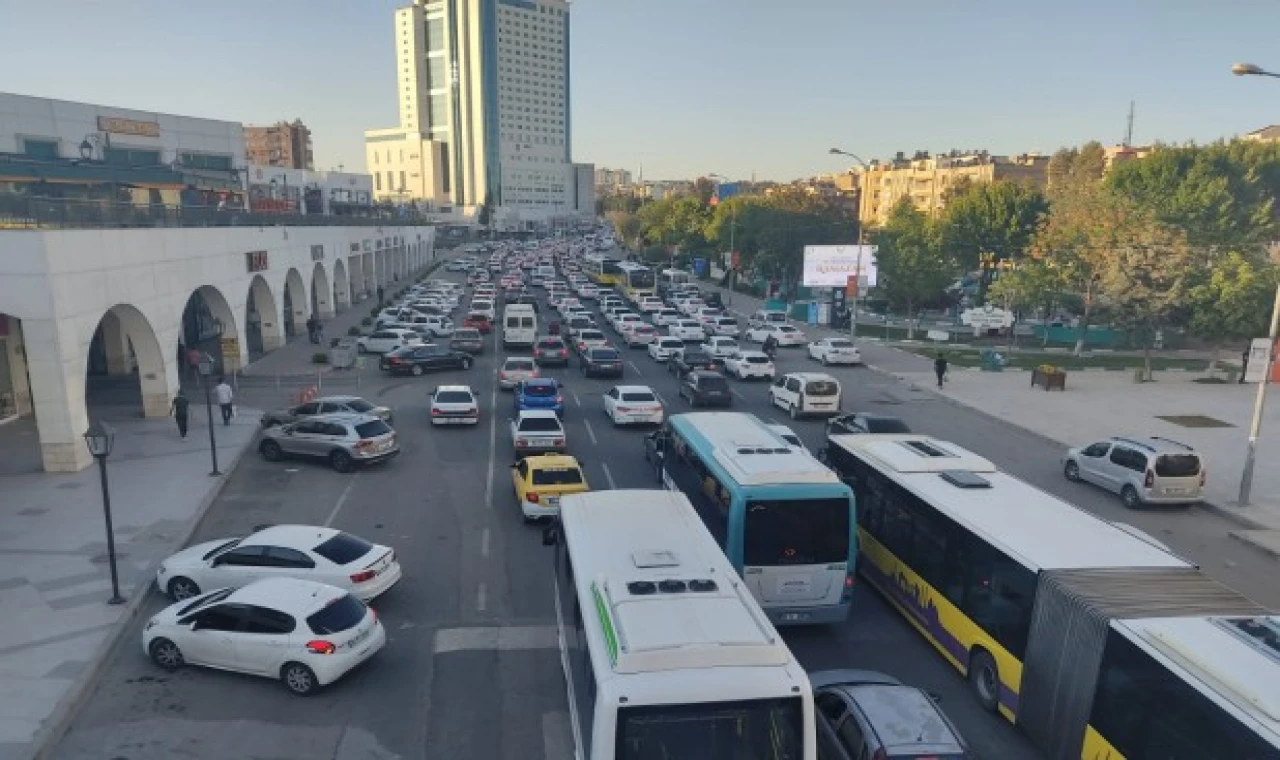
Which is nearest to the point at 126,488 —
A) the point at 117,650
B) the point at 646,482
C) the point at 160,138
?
the point at 117,650

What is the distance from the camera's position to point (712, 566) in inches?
360

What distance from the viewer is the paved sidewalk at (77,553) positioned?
11.2 meters

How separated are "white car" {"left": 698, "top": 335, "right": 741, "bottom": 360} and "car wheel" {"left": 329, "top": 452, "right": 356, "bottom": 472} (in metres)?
19.0

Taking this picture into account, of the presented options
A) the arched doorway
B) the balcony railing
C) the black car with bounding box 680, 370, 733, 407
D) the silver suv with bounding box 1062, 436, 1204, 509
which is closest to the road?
the silver suv with bounding box 1062, 436, 1204, 509

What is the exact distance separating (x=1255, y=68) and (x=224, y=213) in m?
34.2

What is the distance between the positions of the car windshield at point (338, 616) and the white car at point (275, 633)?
0.5 inches

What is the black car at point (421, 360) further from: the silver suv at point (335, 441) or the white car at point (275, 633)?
the white car at point (275, 633)

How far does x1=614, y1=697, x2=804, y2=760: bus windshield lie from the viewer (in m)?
6.88

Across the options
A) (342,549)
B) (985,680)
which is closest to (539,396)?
(342,549)

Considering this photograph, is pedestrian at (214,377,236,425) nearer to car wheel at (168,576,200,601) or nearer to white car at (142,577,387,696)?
car wheel at (168,576,200,601)

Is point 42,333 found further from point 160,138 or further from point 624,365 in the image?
point 160,138

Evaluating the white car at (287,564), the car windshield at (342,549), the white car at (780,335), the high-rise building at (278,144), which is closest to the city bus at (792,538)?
the white car at (287,564)

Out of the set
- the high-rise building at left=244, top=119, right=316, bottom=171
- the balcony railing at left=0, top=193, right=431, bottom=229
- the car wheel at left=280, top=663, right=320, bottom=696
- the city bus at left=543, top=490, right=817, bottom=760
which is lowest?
the car wheel at left=280, top=663, right=320, bottom=696

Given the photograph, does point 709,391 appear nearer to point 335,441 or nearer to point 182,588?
point 335,441
